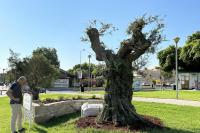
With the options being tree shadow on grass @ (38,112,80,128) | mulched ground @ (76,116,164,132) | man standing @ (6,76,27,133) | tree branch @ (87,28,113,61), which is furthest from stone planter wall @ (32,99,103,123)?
tree branch @ (87,28,113,61)

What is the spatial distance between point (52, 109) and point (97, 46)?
4.07 metres

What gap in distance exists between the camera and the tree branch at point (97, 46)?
47.9 ft

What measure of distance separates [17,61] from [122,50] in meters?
26.6

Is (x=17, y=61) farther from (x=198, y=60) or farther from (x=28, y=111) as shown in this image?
(x=198, y=60)

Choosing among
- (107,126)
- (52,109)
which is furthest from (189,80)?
(107,126)

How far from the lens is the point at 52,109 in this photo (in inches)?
677

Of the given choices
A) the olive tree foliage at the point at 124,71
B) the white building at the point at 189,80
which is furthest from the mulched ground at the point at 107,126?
the white building at the point at 189,80

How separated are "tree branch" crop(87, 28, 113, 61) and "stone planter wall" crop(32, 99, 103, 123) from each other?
3414mm

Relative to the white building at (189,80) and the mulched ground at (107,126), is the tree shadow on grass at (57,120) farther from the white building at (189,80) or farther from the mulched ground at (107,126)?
the white building at (189,80)

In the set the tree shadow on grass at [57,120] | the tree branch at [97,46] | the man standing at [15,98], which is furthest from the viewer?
the tree shadow on grass at [57,120]

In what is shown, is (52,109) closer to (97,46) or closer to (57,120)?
(57,120)

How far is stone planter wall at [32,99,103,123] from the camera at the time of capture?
16.0m

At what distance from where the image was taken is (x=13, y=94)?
13031 mm

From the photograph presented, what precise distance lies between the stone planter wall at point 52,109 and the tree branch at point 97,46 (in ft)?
11.2
